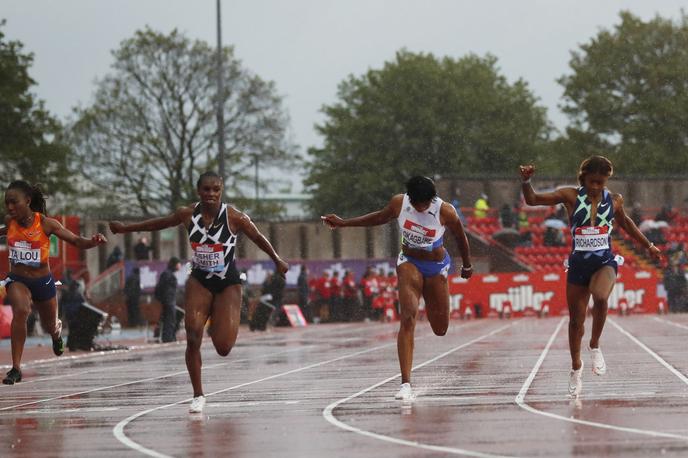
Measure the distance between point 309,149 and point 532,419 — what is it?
286 ft

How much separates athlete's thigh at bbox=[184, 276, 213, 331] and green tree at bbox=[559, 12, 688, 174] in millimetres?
74487

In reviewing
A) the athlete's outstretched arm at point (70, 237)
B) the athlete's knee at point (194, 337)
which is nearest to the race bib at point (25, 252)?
the athlete's outstretched arm at point (70, 237)

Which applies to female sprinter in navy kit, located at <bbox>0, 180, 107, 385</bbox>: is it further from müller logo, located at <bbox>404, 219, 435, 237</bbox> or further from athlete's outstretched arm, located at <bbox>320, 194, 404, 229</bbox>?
müller logo, located at <bbox>404, 219, 435, 237</bbox>

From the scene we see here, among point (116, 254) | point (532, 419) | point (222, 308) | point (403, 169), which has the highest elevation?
point (403, 169)

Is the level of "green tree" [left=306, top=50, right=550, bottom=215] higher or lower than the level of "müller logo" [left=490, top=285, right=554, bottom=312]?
higher

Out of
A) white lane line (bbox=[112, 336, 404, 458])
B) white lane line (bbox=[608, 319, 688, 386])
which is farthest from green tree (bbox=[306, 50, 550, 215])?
white lane line (bbox=[112, 336, 404, 458])

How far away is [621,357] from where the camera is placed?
2034 cm

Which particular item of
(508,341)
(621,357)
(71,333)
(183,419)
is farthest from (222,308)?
(71,333)

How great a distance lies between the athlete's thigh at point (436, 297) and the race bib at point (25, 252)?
4.54m

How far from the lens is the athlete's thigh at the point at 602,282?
523 inches

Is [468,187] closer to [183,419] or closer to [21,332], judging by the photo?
[21,332]

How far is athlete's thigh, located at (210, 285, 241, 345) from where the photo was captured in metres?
13.0

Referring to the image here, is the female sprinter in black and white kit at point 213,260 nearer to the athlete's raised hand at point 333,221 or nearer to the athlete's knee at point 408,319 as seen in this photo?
the athlete's raised hand at point 333,221

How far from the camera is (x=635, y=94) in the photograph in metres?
88.2
